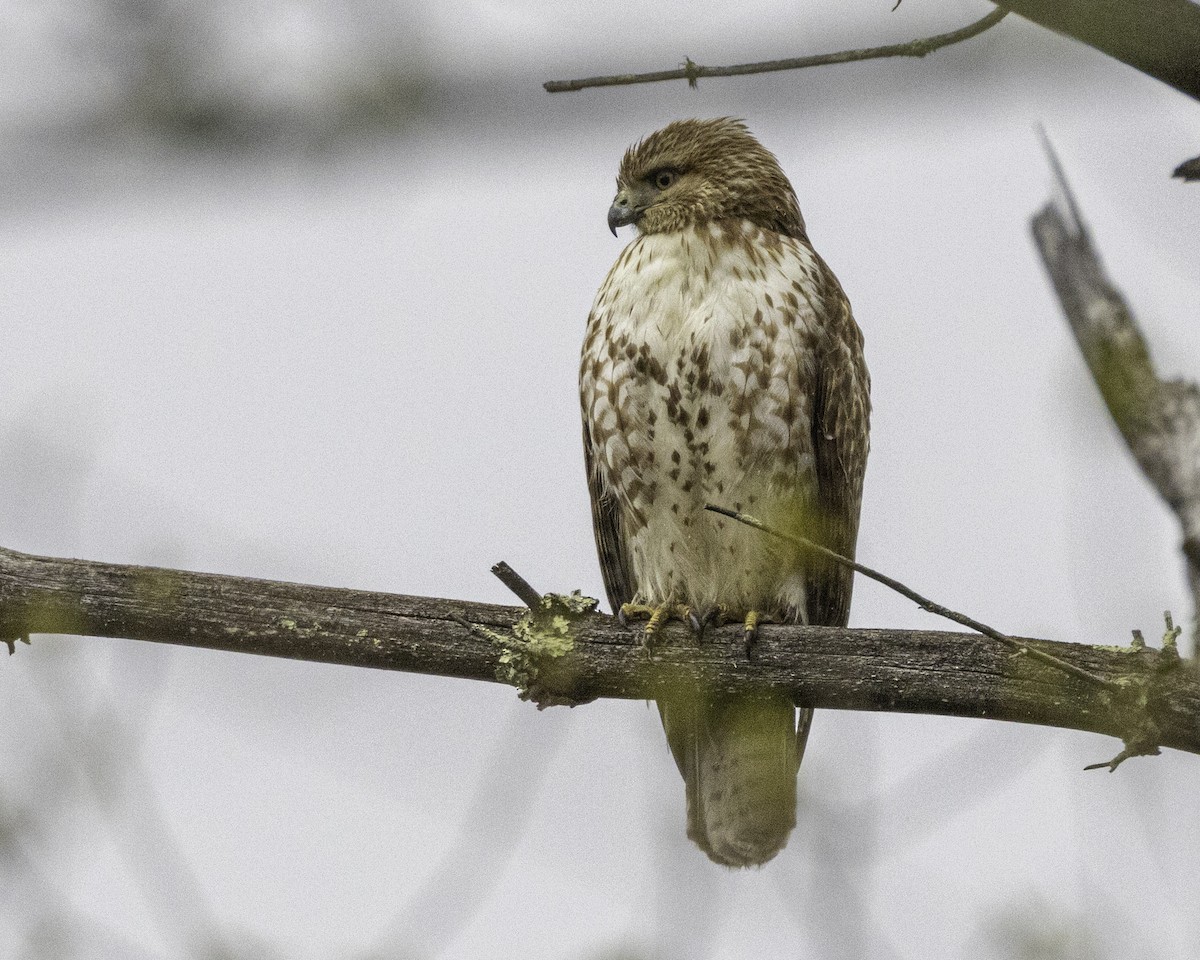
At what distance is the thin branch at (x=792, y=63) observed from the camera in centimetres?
144

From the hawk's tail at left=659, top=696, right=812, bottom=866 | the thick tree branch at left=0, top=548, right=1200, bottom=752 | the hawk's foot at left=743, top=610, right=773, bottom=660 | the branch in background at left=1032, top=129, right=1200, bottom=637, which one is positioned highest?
the branch in background at left=1032, top=129, right=1200, bottom=637

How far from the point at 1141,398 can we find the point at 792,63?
8.95 ft

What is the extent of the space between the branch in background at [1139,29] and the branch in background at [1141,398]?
2.18 meters

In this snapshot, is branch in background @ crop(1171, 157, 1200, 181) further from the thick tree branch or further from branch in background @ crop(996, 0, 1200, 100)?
the thick tree branch

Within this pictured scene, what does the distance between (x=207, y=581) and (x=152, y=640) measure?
0.67ft

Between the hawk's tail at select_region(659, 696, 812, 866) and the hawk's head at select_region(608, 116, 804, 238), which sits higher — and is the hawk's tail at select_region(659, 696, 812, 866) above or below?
below

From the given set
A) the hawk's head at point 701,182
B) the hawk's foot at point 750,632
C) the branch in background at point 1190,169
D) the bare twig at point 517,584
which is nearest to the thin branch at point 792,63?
the branch in background at point 1190,169

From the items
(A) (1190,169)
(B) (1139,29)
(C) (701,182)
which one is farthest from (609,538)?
(B) (1139,29)

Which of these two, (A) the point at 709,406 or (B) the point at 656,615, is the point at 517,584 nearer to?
(B) the point at 656,615

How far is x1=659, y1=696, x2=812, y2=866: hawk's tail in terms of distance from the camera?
4750 millimetres

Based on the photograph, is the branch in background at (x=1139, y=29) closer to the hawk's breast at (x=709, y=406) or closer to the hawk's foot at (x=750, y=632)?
the hawk's foot at (x=750, y=632)

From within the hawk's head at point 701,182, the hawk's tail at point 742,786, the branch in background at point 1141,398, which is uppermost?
the hawk's head at point 701,182

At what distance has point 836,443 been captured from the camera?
196 inches

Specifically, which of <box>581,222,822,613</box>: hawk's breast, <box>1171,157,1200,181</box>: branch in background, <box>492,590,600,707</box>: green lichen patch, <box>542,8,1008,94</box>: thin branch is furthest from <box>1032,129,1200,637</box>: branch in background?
<box>542,8,1008,94</box>: thin branch
